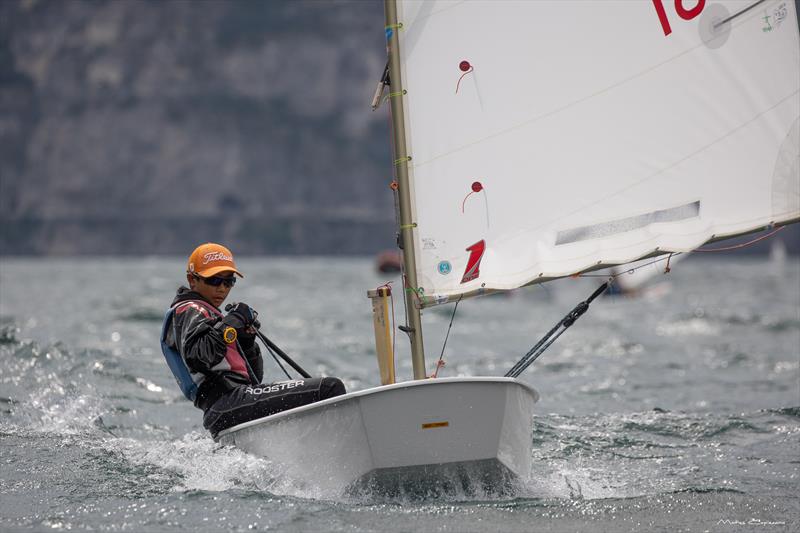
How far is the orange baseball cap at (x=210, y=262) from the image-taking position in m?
5.93

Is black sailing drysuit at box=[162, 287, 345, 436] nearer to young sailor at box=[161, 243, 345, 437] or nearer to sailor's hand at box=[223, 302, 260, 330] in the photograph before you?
young sailor at box=[161, 243, 345, 437]

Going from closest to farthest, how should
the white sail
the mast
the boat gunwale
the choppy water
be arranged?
the boat gunwale
the choppy water
the mast
the white sail

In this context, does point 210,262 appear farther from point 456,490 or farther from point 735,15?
point 735,15

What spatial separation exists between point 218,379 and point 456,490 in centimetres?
141

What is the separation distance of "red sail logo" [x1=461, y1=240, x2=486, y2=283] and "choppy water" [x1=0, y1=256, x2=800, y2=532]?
3.76ft

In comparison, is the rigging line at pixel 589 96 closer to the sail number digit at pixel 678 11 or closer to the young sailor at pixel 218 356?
the sail number digit at pixel 678 11

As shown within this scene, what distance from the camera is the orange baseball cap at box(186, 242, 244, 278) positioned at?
5926 millimetres

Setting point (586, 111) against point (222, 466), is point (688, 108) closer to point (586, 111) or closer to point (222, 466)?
point (586, 111)

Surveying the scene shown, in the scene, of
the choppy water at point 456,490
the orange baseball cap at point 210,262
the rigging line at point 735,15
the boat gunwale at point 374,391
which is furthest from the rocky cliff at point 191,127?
the boat gunwale at point 374,391

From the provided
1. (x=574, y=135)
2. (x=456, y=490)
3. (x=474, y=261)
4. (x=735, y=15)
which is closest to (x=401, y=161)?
(x=474, y=261)

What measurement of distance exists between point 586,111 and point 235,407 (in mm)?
2555

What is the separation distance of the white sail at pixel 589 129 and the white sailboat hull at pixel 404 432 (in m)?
0.85

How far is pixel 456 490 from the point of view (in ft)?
17.5

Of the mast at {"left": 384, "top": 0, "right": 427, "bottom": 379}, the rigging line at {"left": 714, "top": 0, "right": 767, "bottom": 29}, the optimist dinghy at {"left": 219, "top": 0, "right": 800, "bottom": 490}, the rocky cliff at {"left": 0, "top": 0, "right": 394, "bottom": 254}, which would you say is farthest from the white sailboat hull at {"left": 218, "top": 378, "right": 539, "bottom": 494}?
the rocky cliff at {"left": 0, "top": 0, "right": 394, "bottom": 254}
